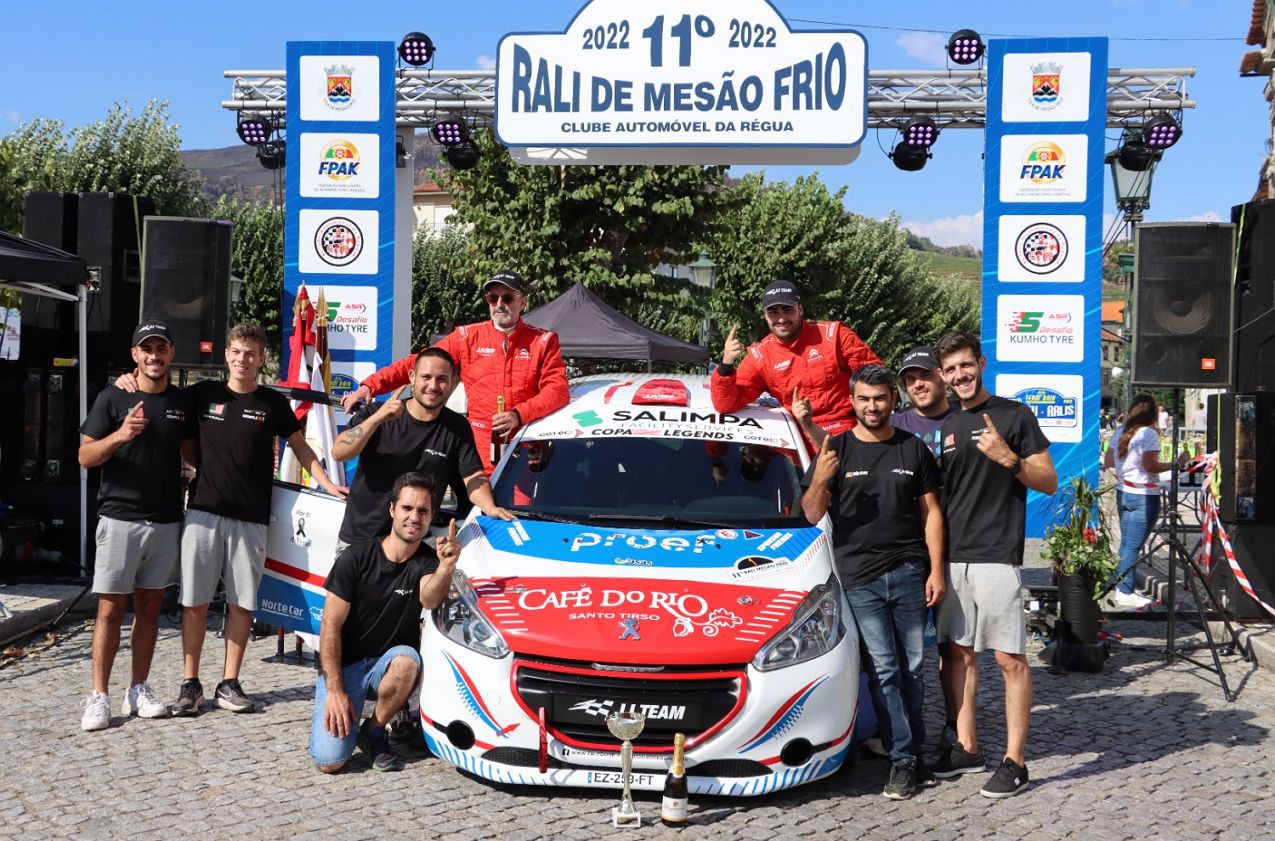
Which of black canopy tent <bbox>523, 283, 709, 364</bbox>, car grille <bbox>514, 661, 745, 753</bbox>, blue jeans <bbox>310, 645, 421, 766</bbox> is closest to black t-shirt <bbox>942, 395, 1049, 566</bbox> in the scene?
car grille <bbox>514, 661, 745, 753</bbox>

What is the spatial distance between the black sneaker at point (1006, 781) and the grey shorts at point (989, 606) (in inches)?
19.3

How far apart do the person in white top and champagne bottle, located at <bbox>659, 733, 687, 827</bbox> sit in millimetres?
6997

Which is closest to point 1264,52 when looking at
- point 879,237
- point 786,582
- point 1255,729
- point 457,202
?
point 879,237

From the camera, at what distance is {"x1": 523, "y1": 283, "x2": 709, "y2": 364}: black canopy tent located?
16625 millimetres

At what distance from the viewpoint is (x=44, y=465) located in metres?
9.89

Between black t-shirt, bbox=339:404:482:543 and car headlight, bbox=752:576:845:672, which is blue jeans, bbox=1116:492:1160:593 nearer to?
car headlight, bbox=752:576:845:672

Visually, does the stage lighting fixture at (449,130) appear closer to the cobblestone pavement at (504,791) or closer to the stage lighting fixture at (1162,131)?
the stage lighting fixture at (1162,131)

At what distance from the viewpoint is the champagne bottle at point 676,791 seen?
15.3 ft

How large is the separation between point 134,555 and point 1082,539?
600cm

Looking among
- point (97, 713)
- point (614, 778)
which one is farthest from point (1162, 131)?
point (97, 713)

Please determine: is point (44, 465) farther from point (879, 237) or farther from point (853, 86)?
point (879, 237)

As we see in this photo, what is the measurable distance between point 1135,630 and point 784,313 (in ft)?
15.2

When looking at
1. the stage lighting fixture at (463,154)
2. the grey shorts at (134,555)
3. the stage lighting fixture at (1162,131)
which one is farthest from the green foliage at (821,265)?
the grey shorts at (134,555)

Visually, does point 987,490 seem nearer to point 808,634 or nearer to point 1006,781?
point 808,634
